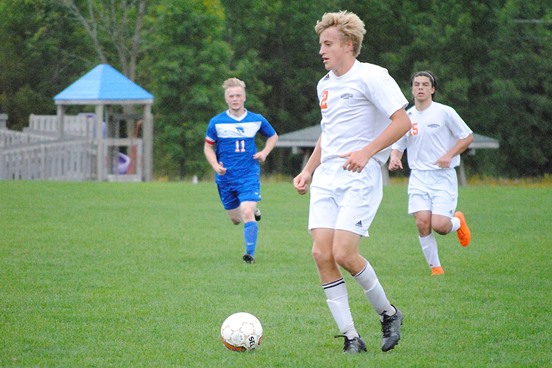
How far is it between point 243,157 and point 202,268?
1749mm

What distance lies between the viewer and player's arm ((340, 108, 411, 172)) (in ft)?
21.5

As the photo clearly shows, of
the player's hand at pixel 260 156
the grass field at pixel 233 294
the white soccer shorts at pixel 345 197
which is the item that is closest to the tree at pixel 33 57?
the grass field at pixel 233 294

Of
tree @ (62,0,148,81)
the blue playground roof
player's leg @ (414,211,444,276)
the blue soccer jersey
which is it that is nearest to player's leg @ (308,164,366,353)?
player's leg @ (414,211,444,276)

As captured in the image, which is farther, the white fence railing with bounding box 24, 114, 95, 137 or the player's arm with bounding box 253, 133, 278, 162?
the white fence railing with bounding box 24, 114, 95, 137

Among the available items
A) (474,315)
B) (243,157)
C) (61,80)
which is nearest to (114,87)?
(61,80)

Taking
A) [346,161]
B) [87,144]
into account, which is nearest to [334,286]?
[346,161]

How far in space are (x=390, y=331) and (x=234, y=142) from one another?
6.25 metres

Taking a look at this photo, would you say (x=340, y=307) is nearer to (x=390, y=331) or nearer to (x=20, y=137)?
(x=390, y=331)

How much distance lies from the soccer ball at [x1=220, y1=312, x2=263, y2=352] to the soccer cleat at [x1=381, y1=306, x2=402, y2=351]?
0.79 m

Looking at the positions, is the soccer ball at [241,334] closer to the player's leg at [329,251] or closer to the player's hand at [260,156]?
the player's leg at [329,251]

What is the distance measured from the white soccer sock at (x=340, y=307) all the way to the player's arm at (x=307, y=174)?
0.65 m

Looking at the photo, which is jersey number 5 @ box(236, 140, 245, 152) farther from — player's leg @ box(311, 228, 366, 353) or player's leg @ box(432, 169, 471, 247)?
player's leg @ box(311, 228, 366, 353)

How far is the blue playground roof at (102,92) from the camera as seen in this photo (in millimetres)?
35812

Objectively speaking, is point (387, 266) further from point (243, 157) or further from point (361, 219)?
point (361, 219)
